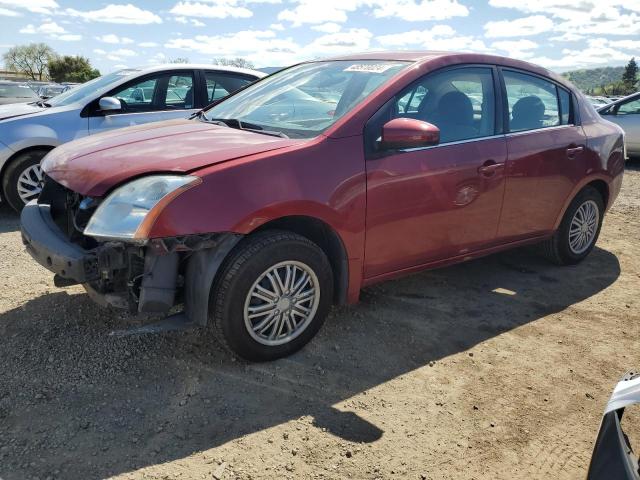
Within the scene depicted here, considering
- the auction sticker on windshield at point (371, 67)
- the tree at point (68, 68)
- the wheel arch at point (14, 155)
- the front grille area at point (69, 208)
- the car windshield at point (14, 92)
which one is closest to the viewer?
the front grille area at point (69, 208)

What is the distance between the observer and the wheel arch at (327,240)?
309cm

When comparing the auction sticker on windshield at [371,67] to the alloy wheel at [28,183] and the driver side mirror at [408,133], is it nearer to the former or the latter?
the driver side mirror at [408,133]

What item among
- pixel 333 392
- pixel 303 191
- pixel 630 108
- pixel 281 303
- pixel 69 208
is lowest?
pixel 333 392

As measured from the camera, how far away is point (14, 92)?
44.3 ft

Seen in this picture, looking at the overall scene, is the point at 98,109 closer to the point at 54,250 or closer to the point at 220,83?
the point at 220,83

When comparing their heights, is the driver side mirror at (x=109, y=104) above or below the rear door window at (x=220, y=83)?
below

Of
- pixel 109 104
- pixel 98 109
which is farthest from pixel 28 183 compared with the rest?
pixel 109 104

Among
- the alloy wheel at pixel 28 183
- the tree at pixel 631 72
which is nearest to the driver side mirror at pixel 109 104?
the alloy wheel at pixel 28 183

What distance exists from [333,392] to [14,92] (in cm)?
1378

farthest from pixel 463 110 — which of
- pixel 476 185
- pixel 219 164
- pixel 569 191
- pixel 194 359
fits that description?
pixel 194 359

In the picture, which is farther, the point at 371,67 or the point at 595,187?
the point at 595,187

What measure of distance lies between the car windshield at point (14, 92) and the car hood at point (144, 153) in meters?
11.6

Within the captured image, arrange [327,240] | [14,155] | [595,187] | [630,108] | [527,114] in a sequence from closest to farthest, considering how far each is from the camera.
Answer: [327,240] → [527,114] → [595,187] → [14,155] → [630,108]

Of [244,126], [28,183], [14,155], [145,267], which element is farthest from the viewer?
[28,183]
